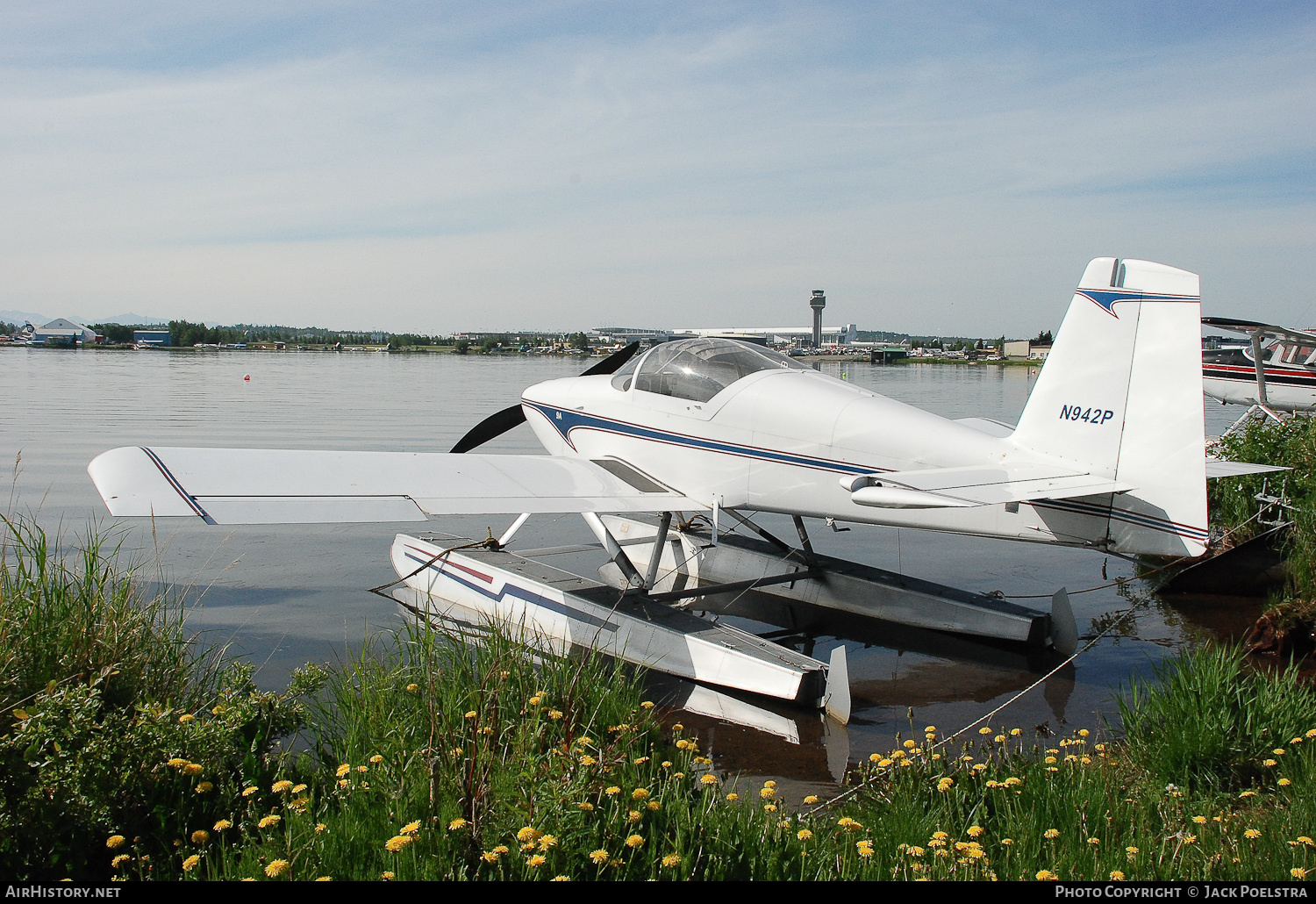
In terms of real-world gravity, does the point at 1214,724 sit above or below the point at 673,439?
below

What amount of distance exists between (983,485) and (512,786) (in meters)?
3.82

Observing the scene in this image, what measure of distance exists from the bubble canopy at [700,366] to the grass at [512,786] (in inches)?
141

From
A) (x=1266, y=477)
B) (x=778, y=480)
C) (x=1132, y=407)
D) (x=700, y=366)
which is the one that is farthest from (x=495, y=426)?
(x=1266, y=477)

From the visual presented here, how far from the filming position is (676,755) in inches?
156

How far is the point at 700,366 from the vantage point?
25.1 ft

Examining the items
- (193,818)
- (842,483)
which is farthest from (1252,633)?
(193,818)

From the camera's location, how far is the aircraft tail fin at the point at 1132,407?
5684mm

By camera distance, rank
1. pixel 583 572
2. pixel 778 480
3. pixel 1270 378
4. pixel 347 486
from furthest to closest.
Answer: pixel 1270 378 < pixel 583 572 < pixel 778 480 < pixel 347 486

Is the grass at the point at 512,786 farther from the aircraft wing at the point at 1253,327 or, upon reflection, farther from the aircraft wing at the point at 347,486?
the aircraft wing at the point at 1253,327

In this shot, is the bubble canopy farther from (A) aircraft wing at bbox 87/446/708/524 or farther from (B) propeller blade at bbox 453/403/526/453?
(B) propeller blade at bbox 453/403/526/453

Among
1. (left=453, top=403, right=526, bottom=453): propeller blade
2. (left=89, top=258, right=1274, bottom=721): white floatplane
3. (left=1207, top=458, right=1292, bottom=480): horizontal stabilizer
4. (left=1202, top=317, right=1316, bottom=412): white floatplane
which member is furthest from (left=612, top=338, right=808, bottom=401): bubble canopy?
(left=1202, top=317, right=1316, bottom=412): white floatplane

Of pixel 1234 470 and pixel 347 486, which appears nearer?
pixel 347 486

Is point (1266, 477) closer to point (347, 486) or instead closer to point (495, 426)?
A: point (495, 426)

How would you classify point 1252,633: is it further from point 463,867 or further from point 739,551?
point 463,867
